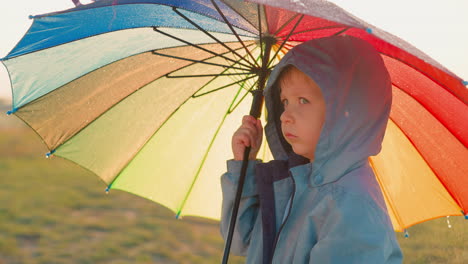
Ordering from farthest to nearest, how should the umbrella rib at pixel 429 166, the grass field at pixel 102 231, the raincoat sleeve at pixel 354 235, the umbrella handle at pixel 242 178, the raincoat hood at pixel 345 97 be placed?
the grass field at pixel 102 231, the umbrella rib at pixel 429 166, the umbrella handle at pixel 242 178, the raincoat hood at pixel 345 97, the raincoat sleeve at pixel 354 235

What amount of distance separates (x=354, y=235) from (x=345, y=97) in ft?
1.34

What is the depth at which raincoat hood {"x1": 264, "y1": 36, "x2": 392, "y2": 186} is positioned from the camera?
1750 millimetres

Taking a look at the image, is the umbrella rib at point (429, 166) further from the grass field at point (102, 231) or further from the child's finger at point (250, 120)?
the grass field at point (102, 231)

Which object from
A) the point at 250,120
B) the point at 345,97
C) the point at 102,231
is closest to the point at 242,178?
the point at 250,120

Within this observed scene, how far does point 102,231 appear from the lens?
4.04 m

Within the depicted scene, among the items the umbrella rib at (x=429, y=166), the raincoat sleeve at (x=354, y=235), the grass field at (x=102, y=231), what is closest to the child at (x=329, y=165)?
the raincoat sleeve at (x=354, y=235)

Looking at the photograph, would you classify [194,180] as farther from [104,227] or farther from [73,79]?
[104,227]

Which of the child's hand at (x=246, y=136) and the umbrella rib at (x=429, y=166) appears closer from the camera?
the child's hand at (x=246, y=136)

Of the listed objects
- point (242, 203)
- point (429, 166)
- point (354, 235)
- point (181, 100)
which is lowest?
point (354, 235)

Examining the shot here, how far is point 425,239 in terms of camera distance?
435 centimetres

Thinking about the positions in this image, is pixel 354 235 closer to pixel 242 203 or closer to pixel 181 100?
pixel 242 203

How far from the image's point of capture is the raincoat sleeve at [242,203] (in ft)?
6.88

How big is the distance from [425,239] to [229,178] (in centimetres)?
269

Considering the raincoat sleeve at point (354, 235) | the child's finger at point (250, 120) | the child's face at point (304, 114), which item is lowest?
the raincoat sleeve at point (354, 235)
